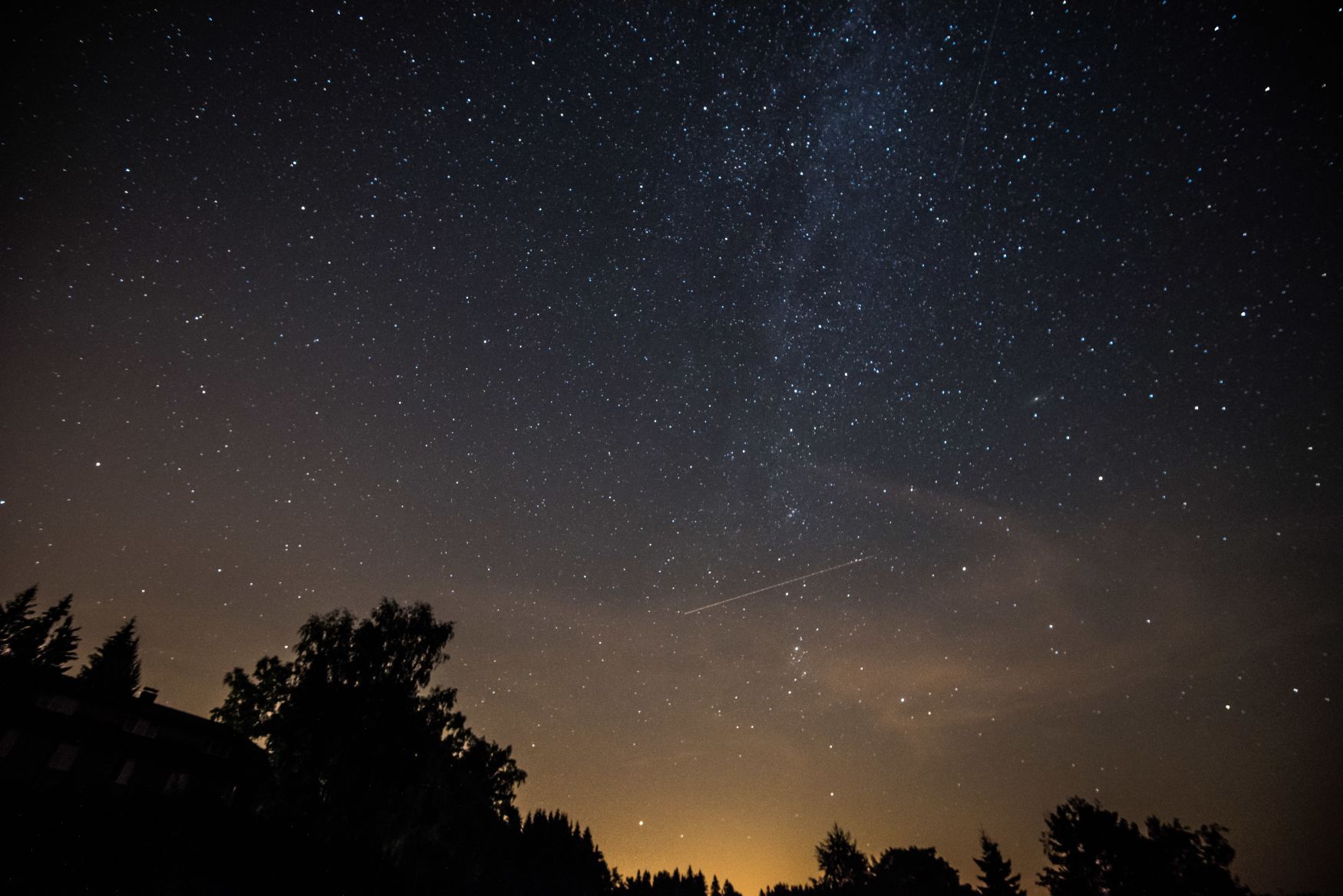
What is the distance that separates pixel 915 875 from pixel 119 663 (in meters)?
93.3

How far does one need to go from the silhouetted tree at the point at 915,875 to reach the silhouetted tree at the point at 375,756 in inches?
2236

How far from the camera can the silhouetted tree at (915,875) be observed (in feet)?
209

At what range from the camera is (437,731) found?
26922 millimetres

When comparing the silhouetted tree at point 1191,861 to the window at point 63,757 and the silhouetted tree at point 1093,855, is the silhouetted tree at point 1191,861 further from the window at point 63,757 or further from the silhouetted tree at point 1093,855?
the window at point 63,757

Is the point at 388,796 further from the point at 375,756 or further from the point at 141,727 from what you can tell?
the point at 141,727

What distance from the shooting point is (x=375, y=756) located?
80.4 ft

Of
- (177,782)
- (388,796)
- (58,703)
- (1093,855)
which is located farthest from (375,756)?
(1093,855)

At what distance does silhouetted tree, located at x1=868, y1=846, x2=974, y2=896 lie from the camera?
209 feet

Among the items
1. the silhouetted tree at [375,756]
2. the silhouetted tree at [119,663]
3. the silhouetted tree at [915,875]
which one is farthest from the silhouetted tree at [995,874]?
the silhouetted tree at [119,663]

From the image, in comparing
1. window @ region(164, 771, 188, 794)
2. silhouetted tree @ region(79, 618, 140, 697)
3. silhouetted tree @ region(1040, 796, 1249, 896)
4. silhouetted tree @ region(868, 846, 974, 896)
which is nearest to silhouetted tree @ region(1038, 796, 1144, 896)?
silhouetted tree @ region(1040, 796, 1249, 896)

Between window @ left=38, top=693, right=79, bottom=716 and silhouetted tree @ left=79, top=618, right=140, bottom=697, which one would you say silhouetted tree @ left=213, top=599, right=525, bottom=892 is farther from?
silhouetted tree @ left=79, top=618, right=140, bottom=697

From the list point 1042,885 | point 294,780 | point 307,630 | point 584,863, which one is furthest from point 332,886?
point 584,863

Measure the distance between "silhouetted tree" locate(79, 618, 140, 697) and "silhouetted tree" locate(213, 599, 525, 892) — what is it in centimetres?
4569

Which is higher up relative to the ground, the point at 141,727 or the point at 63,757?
the point at 141,727
